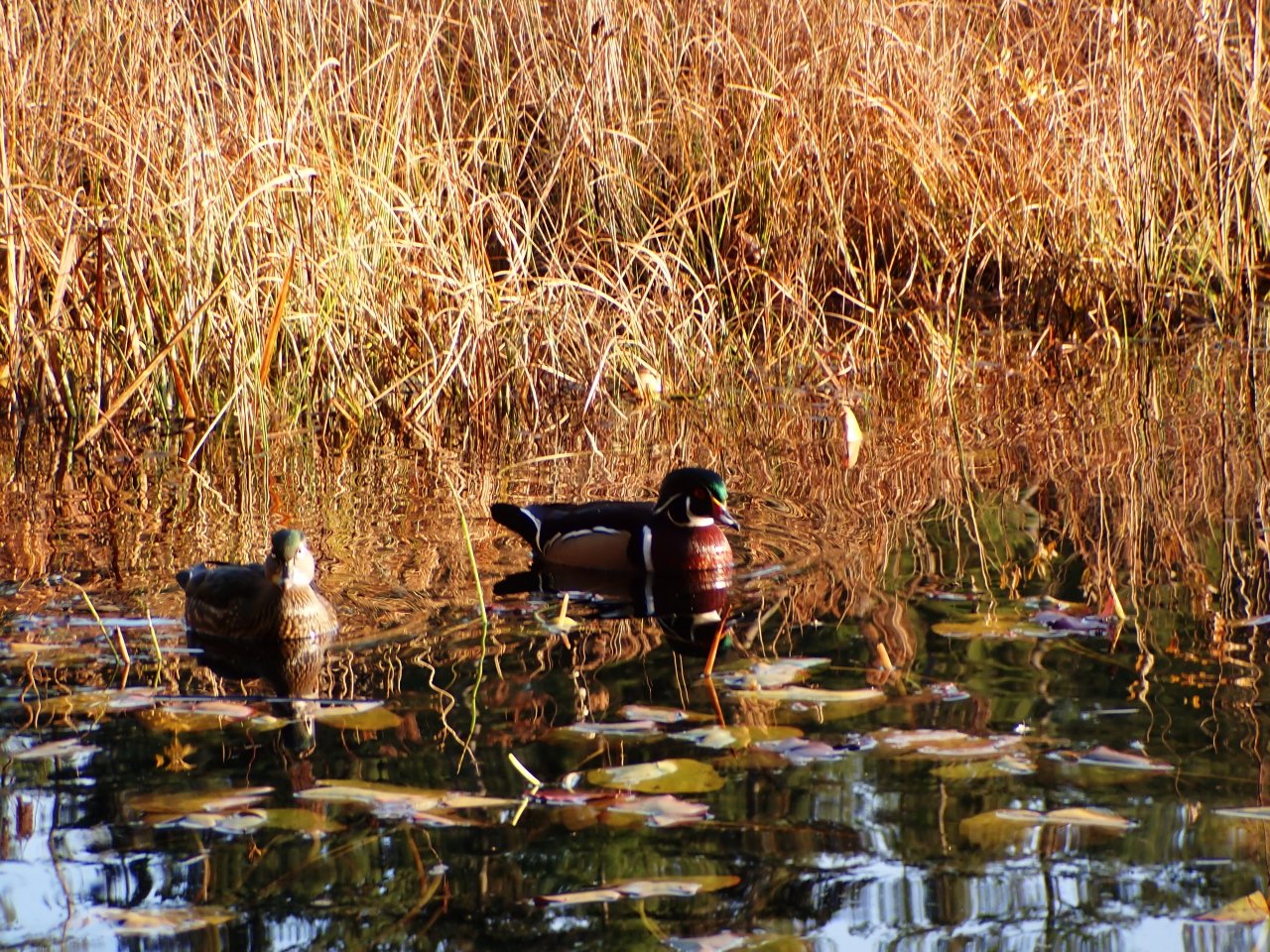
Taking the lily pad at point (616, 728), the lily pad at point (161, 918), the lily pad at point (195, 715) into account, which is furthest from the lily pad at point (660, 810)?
the lily pad at point (195, 715)

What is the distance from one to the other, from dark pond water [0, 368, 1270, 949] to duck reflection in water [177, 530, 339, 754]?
0.11 m

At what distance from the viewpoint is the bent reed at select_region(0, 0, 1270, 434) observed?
9094 millimetres

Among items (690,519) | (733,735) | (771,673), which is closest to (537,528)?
(690,519)

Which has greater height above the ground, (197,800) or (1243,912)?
(197,800)

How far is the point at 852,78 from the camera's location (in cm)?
1153

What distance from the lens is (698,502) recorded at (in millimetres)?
7246

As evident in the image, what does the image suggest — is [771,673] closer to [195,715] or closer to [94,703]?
[195,715]

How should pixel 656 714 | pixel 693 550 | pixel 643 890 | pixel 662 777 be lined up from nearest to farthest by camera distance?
pixel 643 890
pixel 662 777
pixel 656 714
pixel 693 550

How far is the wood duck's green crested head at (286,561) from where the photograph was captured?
6059 millimetres

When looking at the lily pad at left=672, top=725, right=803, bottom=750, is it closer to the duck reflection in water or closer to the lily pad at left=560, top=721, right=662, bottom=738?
the lily pad at left=560, top=721, right=662, bottom=738

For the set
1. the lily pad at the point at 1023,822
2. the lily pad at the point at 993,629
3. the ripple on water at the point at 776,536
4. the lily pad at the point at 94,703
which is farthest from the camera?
the ripple on water at the point at 776,536

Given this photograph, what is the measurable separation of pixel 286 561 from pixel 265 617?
192 millimetres

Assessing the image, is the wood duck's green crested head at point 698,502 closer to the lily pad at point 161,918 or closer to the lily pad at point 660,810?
the lily pad at point 660,810

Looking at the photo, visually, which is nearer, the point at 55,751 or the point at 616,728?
the point at 55,751
